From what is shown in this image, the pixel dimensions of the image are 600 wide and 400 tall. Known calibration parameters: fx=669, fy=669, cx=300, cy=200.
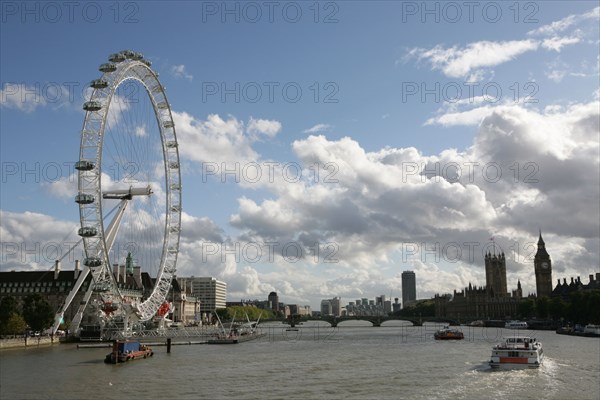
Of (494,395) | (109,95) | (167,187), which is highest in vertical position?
(109,95)

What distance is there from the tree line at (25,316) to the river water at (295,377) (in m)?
13.2

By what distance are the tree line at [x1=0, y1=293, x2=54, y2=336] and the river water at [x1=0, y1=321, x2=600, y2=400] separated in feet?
43.3

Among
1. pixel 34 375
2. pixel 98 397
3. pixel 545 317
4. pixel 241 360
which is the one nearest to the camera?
pixel 98 397

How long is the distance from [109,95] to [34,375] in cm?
3282

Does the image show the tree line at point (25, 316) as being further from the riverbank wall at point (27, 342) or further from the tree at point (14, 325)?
the riverbank wall at point (27, 342)

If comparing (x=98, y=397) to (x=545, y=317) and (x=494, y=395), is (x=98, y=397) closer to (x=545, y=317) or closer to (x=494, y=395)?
(x=494, y=395)

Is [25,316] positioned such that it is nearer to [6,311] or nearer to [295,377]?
[6,311]

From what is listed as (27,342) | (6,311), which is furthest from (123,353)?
(6,311)

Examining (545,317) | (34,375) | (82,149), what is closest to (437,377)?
(34,375)

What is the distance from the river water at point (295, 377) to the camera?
136 ft

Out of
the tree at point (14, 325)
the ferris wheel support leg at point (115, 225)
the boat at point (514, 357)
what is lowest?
the boat at point (514, 357)

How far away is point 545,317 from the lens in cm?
17188

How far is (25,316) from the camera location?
91.8 meters

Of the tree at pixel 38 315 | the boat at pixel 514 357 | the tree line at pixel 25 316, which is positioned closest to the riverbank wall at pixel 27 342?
the tree line at pixel 25 316
